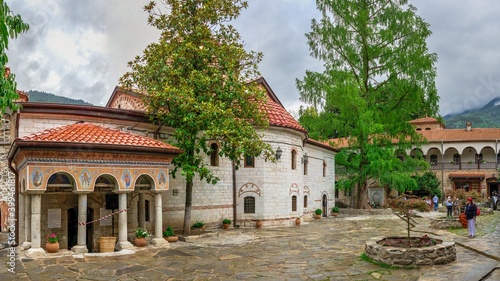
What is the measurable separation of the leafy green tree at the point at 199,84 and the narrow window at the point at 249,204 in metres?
4.41

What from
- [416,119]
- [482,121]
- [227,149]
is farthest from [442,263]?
[482,121]

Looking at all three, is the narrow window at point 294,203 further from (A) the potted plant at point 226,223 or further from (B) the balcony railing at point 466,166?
(B) the balcony railing at point 466,166

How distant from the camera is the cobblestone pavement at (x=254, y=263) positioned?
34.1 ft

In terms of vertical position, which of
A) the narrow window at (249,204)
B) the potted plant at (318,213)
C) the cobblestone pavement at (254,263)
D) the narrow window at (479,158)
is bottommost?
the potted plant at (318,213)

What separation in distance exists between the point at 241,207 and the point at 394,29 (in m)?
16.3

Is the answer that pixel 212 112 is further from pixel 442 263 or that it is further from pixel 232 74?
pixel 442 263

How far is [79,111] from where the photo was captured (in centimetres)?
1647

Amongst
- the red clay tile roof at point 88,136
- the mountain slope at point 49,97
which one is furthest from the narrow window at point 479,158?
the mountain slope at point 49,97

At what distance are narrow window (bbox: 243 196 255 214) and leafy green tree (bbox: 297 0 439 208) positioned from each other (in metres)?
10.1

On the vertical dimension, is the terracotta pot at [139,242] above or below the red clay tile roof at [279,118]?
below

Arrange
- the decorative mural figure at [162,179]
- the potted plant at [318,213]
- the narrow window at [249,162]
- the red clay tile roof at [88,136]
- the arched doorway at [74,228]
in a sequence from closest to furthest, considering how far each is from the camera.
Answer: the red clay tile roof at [88,136] → the decorative mural figure at [162,179] → the arched doorway at [74,228] → the narrow window at [249,162] → the potted plant at [318,213]

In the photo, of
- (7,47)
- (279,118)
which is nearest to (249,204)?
(279,118)

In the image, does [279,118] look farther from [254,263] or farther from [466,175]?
[466,175]

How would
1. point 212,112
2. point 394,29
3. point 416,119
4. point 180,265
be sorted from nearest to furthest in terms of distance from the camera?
1. point 180,265
2. point 212,112
3. point 394,29
4. point 416,119
